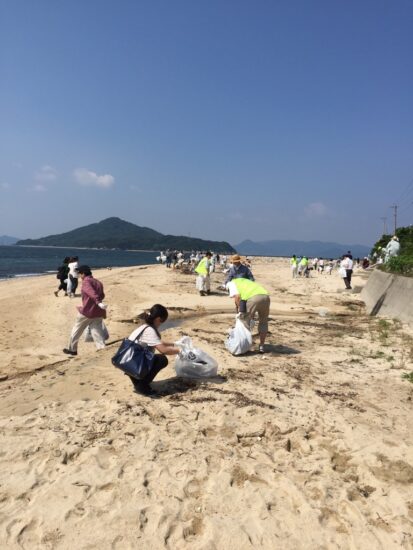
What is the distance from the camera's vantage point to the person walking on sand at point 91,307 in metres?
6.98

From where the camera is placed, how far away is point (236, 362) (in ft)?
21.2

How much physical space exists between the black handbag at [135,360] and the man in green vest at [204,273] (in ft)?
36.9

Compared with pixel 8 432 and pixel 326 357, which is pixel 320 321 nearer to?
pixel 326 357

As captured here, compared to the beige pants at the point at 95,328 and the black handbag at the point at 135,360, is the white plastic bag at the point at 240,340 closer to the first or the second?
the black handbag at the point at 135,360

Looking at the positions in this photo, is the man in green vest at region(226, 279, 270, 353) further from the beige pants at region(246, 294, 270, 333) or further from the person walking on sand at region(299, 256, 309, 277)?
the person walking on sand at region(299, 256, 309, 277)

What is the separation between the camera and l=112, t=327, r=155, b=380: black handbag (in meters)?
4.61

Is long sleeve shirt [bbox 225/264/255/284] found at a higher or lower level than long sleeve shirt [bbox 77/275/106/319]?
higher

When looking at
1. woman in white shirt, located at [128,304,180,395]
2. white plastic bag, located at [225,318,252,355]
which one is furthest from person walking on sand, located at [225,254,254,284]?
woman in white shirt, located at [128,304,180,395]

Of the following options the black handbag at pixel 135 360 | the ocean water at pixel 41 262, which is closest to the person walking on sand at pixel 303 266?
the ocean water at pixel 41 262

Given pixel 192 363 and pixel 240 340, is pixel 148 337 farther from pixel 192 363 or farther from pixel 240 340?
pixel 240 340

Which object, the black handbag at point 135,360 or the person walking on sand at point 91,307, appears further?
the person walking on sand at point 91,307

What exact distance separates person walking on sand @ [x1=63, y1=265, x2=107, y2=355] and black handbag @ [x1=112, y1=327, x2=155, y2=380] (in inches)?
93.9

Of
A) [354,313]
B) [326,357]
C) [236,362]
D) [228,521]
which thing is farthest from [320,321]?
[228,521]

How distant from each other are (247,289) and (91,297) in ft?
9.28
